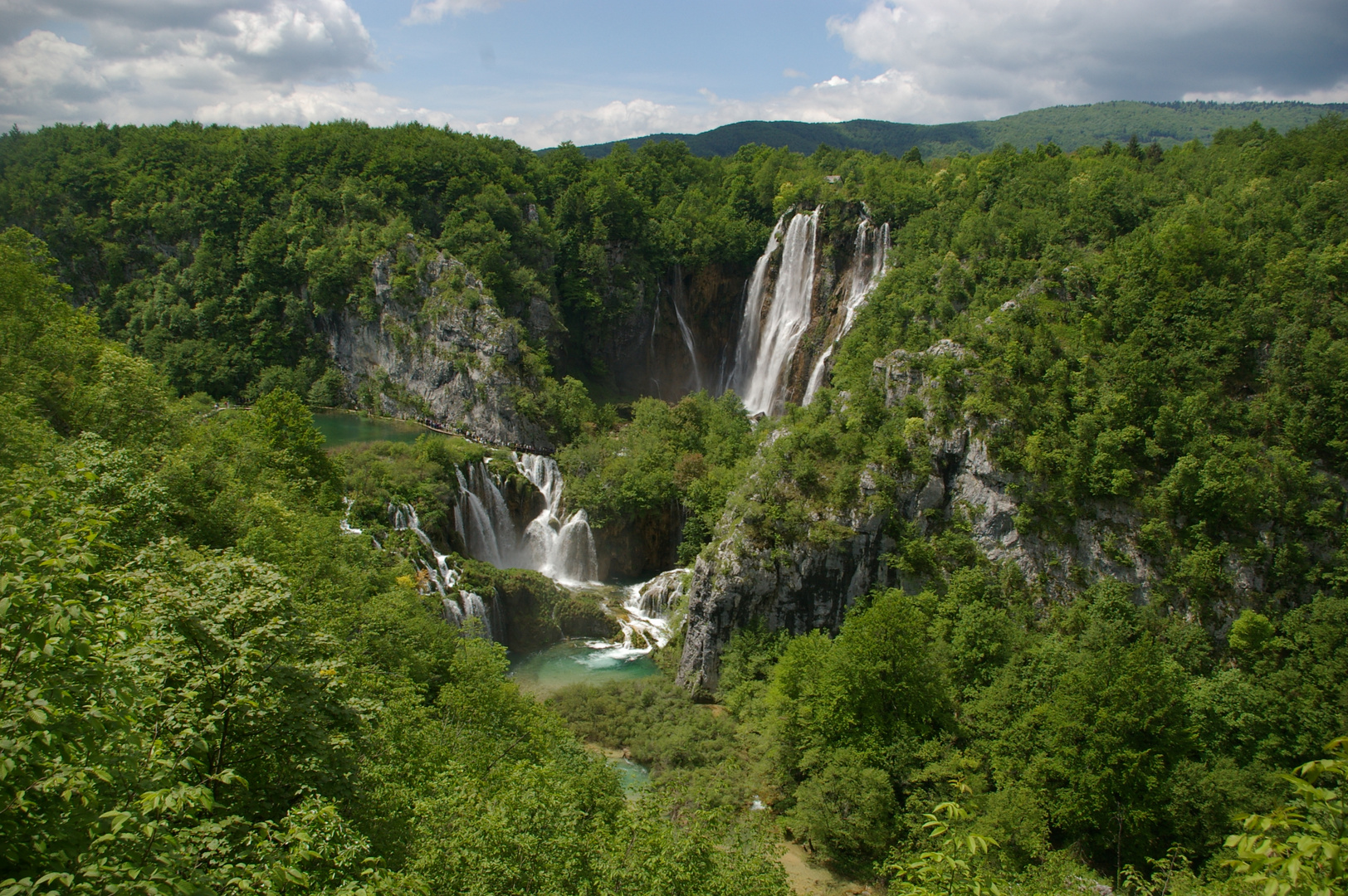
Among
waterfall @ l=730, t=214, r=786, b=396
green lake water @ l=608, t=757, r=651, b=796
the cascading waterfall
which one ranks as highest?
waterfall @ l=730, t=214, r=786, b=396

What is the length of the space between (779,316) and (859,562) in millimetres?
Result: 29978

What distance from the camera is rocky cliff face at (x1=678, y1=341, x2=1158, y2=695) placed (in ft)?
94.7

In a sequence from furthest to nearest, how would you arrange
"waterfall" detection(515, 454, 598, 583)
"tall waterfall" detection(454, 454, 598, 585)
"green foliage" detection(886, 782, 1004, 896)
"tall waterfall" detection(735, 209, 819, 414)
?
"tall waterfall" detection(735, 209, 819, 414)
"waterfall" detection(515, 454, 598, 583)
"tall waterfall" detection(454, 454, 598, 585)
"green foliage" detection(886, 782, 1004, 896)

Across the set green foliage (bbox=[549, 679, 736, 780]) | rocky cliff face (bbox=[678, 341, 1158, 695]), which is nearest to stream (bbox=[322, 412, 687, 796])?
green foliage (bbox=[549, 679, 736, 780])

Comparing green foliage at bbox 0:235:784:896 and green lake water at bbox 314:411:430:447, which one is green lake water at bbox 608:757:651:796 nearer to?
green foliage at bbox 0:235:784:896

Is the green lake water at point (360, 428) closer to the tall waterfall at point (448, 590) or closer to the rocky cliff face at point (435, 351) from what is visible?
the rocky cliff face at point (435, 351)

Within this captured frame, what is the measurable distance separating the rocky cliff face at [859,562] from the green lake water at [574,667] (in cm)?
221

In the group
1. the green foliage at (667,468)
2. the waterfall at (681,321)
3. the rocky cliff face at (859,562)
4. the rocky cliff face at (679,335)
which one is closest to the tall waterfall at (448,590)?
the rocky cliff face at (859,562)

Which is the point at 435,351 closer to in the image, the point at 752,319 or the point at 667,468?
the point at 752,319

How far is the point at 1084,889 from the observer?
14.6m

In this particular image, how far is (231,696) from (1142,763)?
22005mm

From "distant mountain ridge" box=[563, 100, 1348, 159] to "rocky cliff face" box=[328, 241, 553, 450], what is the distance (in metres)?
111

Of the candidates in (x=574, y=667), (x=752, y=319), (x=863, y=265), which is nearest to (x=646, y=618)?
(x=574, y=667)

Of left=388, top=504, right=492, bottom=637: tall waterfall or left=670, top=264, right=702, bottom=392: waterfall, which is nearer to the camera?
left=388, top=504, right=492, bottom=637: tall waterfall
